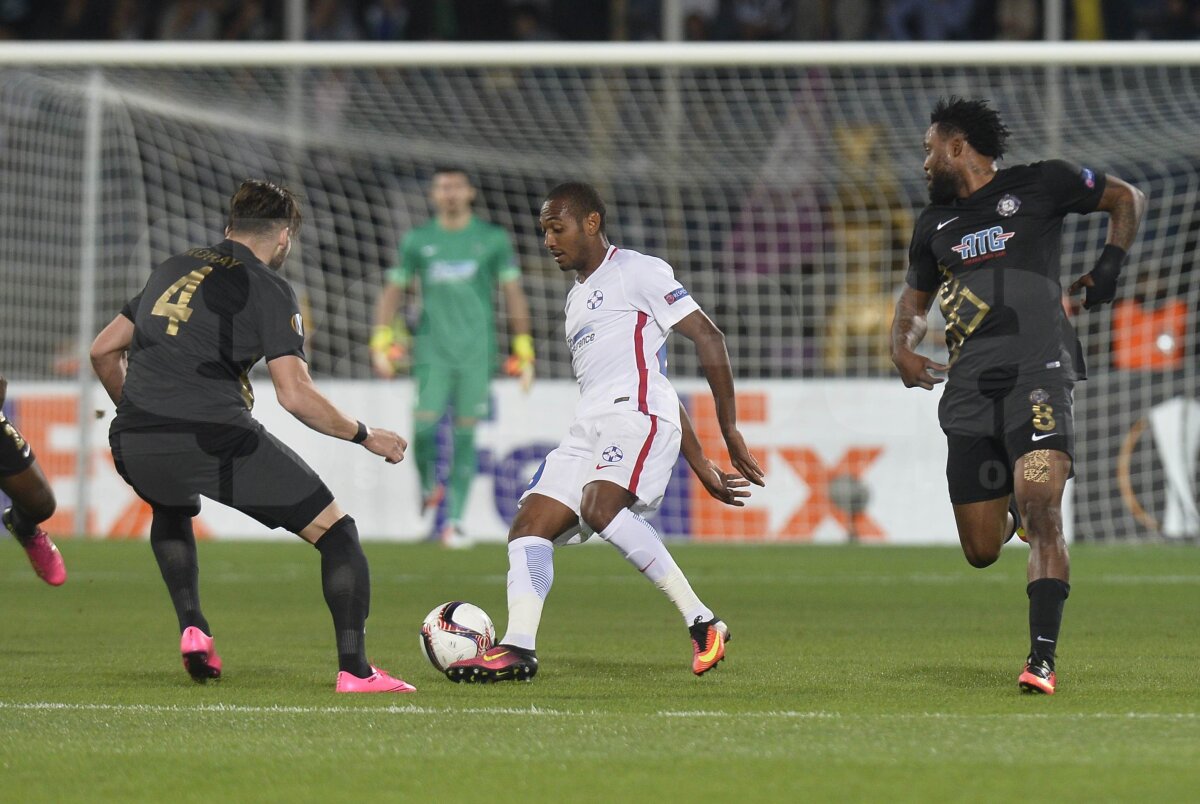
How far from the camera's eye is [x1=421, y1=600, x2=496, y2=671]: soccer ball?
599 cm

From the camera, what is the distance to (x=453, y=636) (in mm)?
6016

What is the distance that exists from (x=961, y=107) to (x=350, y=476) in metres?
8.72

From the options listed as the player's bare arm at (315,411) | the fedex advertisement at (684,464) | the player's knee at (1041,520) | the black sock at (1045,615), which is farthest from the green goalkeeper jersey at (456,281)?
the black sock at (1045,615)

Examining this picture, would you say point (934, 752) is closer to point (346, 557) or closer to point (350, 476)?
point (346, 557)

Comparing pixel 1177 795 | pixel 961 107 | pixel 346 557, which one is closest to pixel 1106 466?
pixel 961 107

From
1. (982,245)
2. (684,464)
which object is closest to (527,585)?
(982,245)

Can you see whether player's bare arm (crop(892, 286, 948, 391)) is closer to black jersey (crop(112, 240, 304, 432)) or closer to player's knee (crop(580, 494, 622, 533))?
player's knee (crop(580, 494, 622, 533))

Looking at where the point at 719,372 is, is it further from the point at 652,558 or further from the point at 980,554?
the point at 980,554

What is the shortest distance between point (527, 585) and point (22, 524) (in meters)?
2.27

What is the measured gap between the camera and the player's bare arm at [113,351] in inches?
242

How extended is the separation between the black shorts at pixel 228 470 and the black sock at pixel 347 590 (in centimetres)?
11

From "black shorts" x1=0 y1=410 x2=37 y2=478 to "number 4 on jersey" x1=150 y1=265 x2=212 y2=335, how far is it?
49.1 inches

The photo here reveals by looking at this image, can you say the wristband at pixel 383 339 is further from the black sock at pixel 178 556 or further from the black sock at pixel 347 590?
the black sock at pixel 347 590

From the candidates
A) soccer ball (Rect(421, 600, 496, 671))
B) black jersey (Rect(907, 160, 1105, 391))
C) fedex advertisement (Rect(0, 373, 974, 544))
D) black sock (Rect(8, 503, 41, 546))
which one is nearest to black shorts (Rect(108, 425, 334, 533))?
soccer ball (Rect(421, 600, 496, 671))
